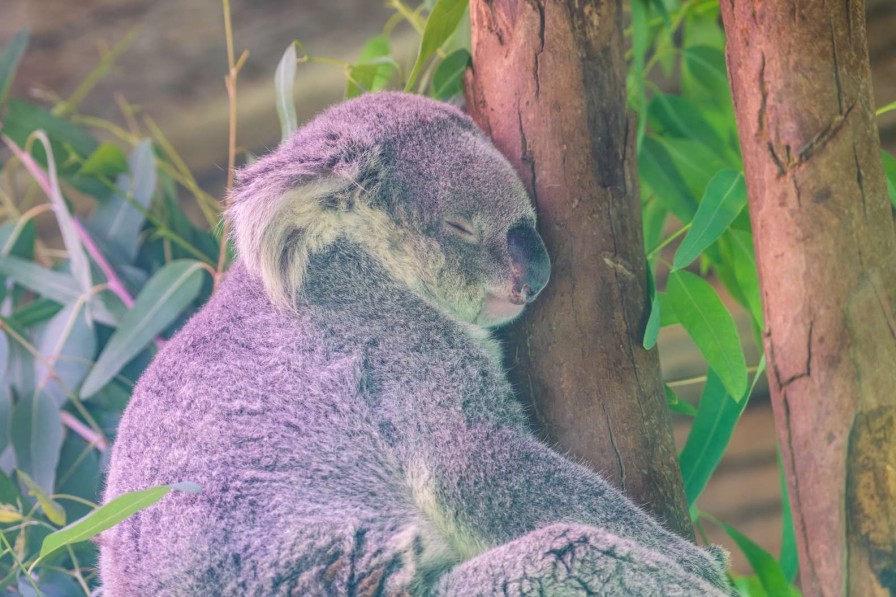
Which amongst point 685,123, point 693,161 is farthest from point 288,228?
point 685,123

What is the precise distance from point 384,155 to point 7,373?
1.64 metres

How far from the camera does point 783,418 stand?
190 centimetres

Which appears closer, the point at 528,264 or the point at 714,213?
the point at 528,264

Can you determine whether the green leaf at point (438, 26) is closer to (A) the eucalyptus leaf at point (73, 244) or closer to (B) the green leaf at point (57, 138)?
(A) the eucalyptus leaf at point (73, 244)

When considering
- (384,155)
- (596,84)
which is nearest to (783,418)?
(596,84)

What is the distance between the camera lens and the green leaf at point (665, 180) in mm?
2703

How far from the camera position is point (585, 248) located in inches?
84.3

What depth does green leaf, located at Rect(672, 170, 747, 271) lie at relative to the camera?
2172 mm

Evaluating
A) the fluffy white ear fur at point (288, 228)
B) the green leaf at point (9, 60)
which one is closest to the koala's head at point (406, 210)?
the fluffy white ear fur at point (288, 228)

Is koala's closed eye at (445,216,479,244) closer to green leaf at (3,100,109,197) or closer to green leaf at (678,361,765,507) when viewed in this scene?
green leaf at (678,361,765,507)

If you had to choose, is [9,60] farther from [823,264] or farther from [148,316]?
[823,264]

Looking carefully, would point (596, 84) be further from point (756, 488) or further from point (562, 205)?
point (756, 488)

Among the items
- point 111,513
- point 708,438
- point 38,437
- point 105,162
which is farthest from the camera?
point 105,162

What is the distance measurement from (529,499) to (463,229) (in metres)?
0.66
